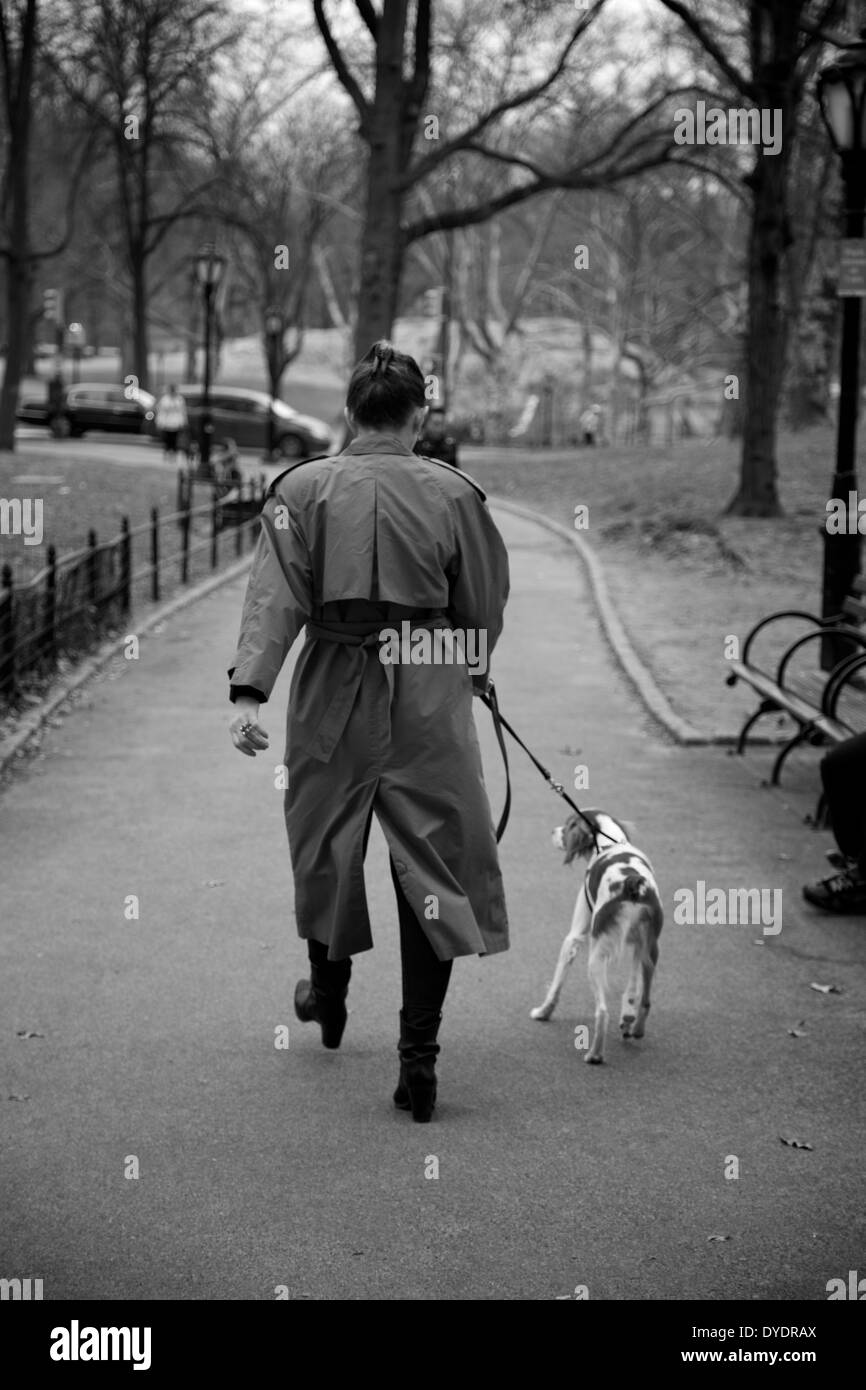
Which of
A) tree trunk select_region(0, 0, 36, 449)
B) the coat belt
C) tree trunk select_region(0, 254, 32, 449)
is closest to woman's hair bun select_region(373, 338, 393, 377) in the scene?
the coat belt

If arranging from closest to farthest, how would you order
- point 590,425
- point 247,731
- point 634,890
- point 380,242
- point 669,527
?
point 247,731 < point 634,890 < point 669,527 < point 380,242 < point 590,425

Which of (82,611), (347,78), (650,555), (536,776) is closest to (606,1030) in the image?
(536,776)

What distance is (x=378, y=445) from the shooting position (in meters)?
4.71

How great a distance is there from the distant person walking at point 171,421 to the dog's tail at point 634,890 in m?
33.6

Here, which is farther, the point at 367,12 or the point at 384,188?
the point at 367,12

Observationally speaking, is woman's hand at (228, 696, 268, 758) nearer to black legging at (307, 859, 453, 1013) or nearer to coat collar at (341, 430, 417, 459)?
black legging at (307, 859, 453, 1013)

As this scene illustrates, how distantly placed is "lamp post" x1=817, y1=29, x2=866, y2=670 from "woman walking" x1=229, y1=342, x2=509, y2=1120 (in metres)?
6.73

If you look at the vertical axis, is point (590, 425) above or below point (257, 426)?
above

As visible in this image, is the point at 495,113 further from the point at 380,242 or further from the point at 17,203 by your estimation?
the point at 17,203

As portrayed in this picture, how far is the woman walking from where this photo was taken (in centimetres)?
463

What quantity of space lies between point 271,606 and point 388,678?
0.37 m

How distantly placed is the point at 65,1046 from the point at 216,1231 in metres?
1.43

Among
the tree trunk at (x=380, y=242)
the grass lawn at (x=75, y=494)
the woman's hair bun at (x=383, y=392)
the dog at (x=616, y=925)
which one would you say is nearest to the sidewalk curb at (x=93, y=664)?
the grass lawn at (x=75, y=494)

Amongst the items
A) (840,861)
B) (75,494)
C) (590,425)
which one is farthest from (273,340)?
(840,861)
